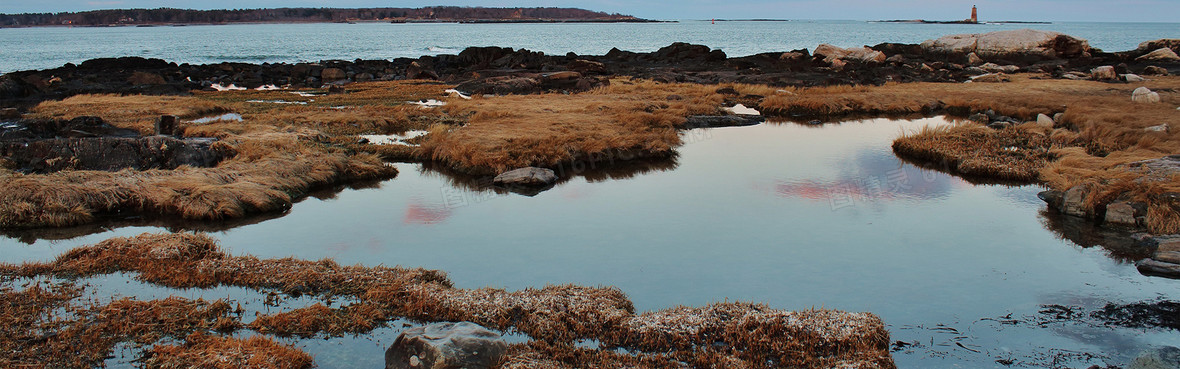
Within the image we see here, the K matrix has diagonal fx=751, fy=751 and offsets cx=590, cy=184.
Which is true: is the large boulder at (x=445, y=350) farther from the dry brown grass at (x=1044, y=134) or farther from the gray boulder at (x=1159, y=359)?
the dry brown grass at (x=1044, y=134)

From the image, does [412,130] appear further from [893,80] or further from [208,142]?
[893,80]

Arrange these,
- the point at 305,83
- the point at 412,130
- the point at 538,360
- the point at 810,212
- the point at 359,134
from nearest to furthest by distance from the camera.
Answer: the point at 538,360 → the point at 810,212 → the point at 359,134 → the point at 412,130 → the point at 305,83

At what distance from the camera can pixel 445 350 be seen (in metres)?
6.53

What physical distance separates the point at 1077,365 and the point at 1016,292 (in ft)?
A: 7.39

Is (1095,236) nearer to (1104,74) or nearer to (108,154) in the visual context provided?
(108,154)

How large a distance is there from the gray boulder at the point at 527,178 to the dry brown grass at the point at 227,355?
28.5 ft

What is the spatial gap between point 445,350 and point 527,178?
919 cm

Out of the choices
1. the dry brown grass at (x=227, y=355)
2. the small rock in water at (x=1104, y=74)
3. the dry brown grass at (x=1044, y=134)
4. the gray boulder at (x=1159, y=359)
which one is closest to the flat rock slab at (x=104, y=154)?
the dry brown grass at (x=227, y=355)

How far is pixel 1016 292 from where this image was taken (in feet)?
30.3

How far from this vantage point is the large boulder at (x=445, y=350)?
6504 mm

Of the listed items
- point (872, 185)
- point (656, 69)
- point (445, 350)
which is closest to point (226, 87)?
point (656, 69)

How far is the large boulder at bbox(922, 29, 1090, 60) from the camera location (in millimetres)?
51781

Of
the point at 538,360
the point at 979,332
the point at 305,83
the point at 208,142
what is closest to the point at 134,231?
the point at 208,142

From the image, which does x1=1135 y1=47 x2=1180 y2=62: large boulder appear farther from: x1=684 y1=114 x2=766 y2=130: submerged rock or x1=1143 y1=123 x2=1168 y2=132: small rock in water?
x1=684 y1=114 x2=766 y2=130: submerged rock
